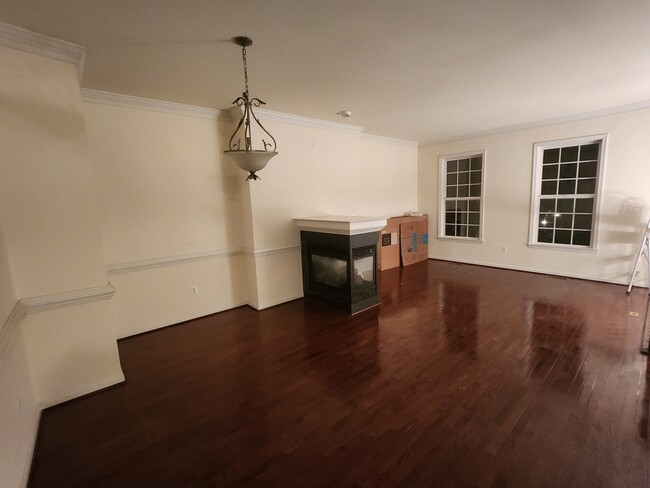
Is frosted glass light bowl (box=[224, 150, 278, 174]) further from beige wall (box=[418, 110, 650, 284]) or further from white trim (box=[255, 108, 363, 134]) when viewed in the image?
beige wall (box=[418, 110, 650, 284])

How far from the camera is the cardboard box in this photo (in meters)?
5.70

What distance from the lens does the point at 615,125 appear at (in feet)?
14.0

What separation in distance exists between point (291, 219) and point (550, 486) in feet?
11.3

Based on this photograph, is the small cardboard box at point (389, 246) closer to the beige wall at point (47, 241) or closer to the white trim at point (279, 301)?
the white trim at point (279, 301)

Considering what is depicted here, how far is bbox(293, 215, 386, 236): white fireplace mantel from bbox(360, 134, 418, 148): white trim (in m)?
2.40

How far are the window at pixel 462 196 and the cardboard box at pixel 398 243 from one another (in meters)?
0.40

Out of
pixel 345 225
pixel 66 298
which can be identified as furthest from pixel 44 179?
pixel 345 225

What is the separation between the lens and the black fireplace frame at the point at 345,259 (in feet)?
11.8

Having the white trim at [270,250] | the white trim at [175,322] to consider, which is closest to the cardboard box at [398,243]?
the white trim at [270,250]

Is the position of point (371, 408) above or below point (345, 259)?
below

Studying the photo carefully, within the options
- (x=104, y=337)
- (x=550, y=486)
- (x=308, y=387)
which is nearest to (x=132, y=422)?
(x=104, y=337)

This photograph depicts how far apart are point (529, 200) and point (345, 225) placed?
12.0 feet

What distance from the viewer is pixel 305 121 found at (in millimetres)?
4125

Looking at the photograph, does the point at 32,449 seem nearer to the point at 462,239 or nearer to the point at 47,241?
the point at 47,241
